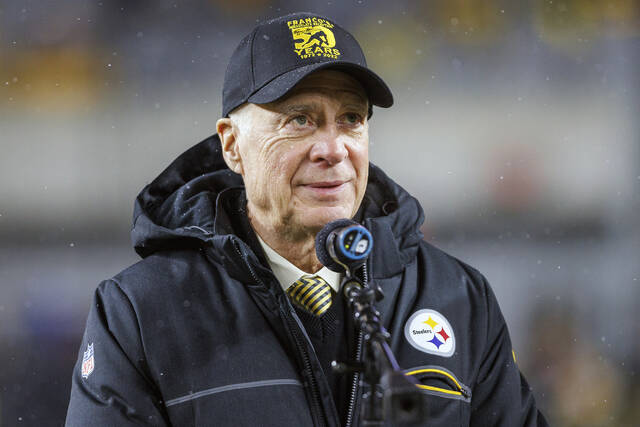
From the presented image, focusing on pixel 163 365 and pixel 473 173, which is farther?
pixel 473 173

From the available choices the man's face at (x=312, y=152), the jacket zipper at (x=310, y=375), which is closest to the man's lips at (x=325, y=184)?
the man's face at (x=312, y=152)

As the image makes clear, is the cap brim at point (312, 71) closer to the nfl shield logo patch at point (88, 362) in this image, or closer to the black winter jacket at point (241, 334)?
the black winter jacket at point (241, 334)

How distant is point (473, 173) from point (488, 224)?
0.26 metres

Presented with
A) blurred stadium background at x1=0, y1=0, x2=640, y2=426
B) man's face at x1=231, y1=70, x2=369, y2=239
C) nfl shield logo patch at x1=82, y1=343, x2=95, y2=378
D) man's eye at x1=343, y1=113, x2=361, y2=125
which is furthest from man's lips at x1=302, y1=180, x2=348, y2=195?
blurred stadium background at x1=0, y1=0, x2=640, y2=426

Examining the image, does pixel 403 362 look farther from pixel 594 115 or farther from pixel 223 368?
Result: pixel 594 115

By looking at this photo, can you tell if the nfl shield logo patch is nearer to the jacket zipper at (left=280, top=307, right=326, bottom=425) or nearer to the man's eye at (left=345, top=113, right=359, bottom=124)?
the jacket zipper at (left=280, top=307, right=326, bottom=425)

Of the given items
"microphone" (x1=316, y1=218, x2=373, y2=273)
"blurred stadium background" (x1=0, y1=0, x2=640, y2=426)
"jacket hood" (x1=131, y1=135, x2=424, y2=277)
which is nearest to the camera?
"microphone" (x1=316, y1=218, x2=373, y2=273)

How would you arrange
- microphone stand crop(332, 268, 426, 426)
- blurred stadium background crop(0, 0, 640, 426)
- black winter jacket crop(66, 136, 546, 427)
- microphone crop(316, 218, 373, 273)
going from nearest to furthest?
microphone stand crop(332, 268, 426, 426) < microphone crop(316, 218, 373, 273) < black winter jacket crop(66, 136, 546, 427) < blurred stadium background crop(0, 0, 640, 426)

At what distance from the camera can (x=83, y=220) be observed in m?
3.33

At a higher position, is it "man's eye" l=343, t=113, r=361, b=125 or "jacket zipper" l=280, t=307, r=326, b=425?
"man's eye" l=343, t=113, r=361, b=125

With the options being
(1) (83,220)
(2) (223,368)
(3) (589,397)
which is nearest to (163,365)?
(2) (223,368)

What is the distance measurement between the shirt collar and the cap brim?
1.02ft

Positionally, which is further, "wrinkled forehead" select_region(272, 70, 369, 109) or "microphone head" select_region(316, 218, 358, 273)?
"wrinkled forehead" select_region(272, 70, 369, 109)

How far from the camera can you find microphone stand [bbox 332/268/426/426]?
2.33ft
